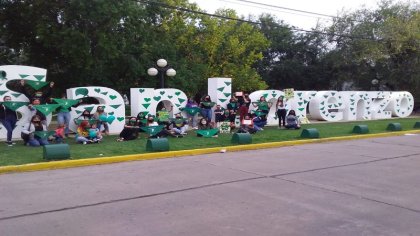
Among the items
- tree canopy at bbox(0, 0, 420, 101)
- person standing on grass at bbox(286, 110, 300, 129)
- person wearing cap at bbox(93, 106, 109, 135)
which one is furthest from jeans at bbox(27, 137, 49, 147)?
person standing on grass at bbox(286, 110, 300, 129)

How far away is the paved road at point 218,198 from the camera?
5016mm

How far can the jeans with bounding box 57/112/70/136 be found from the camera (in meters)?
13.4

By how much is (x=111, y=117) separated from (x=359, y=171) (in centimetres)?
931

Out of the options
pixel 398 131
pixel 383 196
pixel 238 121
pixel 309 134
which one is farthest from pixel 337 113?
pixel 383 196

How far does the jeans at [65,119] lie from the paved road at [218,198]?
15.9ft

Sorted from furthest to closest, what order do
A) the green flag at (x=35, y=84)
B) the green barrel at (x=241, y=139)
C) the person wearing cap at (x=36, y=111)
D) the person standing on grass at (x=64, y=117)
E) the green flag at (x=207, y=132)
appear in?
the green flag at (x=207, y=132)
the person standing on grass at (x=64, y=117)
the green flag at (x=35, y=84)
the person wearing cap at (x=36, y=111)
the green barrel at (x=241, y=139)

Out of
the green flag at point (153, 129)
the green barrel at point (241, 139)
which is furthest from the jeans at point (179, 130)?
the green barrel at point (241, 139)

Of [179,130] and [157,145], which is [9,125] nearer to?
[157,145]

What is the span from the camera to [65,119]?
13.7 metres

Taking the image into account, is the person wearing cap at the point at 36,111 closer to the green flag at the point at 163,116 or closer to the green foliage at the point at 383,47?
the green flag at the point at 163,116

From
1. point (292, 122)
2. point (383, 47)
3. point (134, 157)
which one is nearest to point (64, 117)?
point (134, 157)

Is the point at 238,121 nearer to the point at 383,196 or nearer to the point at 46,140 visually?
the point at 46,140

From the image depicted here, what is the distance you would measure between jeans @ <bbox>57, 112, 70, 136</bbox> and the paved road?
4.85 metres

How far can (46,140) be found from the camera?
40.0ft
